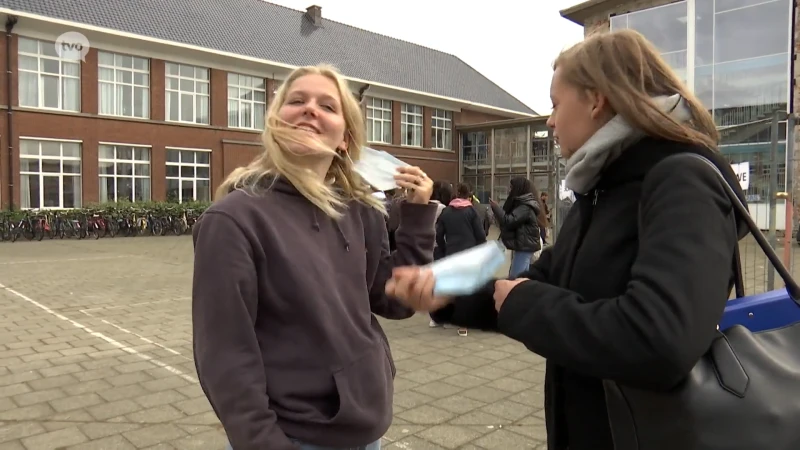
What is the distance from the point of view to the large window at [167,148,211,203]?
2616 cm

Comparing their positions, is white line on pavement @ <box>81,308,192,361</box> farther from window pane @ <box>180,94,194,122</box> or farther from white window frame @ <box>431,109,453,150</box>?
white window frame @ <box>431,109,453,150</box>

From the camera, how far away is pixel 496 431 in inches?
148

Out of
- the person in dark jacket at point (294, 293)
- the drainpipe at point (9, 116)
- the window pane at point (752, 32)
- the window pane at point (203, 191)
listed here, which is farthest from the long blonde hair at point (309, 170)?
the window pane at point (203, 191)

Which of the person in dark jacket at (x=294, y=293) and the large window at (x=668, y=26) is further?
the large window at (x=668, y=26)

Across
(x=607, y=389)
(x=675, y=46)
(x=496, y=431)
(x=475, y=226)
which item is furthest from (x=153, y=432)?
(x=675, y=46)

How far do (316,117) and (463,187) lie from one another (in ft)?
19.1

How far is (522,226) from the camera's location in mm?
7375

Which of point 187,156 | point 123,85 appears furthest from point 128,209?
point 123,85

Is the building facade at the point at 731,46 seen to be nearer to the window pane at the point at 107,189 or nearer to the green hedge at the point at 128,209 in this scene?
the green hedge at the point at 128,209

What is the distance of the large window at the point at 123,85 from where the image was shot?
79.9 ft

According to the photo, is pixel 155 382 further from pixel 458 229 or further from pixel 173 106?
pixel 173 106

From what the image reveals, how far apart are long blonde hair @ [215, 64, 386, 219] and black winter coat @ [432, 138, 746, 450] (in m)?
0.75

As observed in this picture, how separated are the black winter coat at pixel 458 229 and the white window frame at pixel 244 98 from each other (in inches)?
872

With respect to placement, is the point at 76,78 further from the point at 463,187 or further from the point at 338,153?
the point at 338,153
